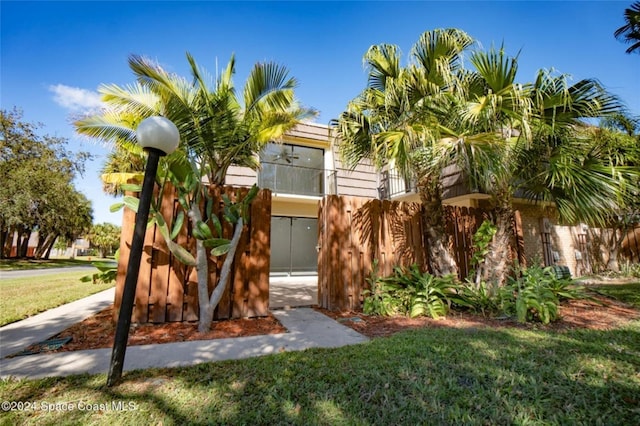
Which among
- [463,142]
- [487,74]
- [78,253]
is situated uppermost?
[487,74]

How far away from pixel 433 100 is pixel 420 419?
500 cm

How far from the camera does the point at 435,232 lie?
5.73 m

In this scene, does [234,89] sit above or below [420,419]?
above

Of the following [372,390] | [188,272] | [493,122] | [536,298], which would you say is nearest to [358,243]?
[536,298]

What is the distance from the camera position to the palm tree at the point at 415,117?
4867mm

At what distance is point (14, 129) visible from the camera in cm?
1748

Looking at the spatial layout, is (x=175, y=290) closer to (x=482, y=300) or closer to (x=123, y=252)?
(x=123, y=252)

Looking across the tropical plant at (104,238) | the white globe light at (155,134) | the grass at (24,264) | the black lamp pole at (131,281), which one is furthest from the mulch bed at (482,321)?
the tropical plant at (104,238)

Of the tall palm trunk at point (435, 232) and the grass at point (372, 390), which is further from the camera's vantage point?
the tall palm trunk at point (435, 232)

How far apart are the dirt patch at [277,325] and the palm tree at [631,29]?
9.53 meters

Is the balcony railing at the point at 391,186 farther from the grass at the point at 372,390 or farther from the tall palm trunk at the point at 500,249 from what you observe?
the grass at the point at 372,390

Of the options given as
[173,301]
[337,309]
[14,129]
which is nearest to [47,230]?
[14,129]

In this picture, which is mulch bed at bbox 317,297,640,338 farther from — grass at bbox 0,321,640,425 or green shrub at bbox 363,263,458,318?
grass at bbox 0,321,640,425

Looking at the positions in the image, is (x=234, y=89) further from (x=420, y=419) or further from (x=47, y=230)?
(x=47, y=230)
